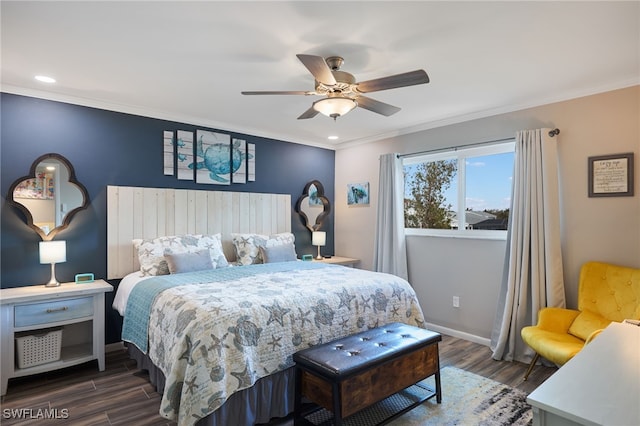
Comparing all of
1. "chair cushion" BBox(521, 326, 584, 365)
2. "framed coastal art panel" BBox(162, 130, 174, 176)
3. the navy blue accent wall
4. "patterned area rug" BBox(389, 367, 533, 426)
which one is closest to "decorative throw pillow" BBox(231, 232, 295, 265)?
the navy blue accent wall

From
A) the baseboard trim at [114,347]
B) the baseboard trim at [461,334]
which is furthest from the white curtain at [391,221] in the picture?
the baseboard trim at [114,347]

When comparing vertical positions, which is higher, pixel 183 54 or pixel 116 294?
pixel 183 54

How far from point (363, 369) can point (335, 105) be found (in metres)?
1.76

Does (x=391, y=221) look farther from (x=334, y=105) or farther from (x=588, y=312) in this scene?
(x=334, y=105)

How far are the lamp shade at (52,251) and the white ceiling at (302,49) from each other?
4.46 feet

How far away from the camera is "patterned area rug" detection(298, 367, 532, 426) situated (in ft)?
7.47

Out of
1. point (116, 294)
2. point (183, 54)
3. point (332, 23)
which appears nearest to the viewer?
point (332, 23)

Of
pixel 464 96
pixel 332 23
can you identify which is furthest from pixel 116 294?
pixel 464 96

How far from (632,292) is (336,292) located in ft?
7.45

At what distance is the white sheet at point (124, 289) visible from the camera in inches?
122

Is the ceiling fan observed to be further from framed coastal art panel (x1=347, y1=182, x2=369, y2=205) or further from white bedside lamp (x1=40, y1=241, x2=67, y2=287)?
framed coastal art panel (x1=347, y1=182, x2=369, y2=205)

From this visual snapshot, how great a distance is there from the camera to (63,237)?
3199 mm

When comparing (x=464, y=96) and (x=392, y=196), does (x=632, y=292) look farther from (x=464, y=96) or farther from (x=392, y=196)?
(x=392, y=196)

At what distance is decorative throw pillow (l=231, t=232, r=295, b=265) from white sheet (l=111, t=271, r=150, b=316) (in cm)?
106
